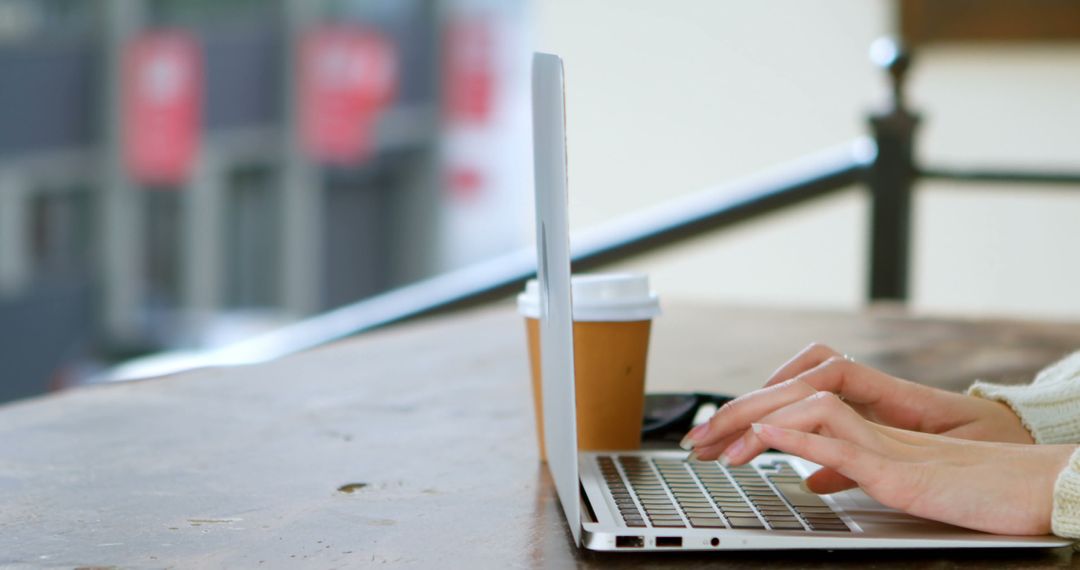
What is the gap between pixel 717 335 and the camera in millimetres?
1511

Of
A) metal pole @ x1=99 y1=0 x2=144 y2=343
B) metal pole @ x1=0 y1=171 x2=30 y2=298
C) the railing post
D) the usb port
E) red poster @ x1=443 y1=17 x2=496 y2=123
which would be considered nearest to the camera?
the usb port

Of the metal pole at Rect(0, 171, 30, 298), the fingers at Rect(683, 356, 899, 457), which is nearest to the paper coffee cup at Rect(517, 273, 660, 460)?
the fingers at Rect(683, 356, 899, 457)

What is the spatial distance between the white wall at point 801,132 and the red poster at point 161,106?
3.06 m

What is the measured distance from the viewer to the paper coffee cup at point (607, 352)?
0.79 meters

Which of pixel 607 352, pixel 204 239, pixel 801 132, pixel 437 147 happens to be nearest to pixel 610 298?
pixel 607 352

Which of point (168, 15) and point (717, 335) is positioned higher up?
point (168, 15)

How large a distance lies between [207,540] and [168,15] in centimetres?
725

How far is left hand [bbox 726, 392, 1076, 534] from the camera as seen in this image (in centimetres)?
64

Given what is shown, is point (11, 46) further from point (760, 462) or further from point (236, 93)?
point (760, 462)

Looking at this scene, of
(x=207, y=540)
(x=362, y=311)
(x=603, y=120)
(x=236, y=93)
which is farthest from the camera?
(x=236, y=93)

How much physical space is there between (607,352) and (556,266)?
18cm

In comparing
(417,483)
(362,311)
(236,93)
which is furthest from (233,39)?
(417,483)

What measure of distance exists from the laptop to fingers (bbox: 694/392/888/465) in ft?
0.10

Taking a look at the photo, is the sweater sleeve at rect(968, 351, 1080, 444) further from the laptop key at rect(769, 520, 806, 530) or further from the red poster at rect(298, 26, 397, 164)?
the red poster at rect(298, 26, 397, 164)
